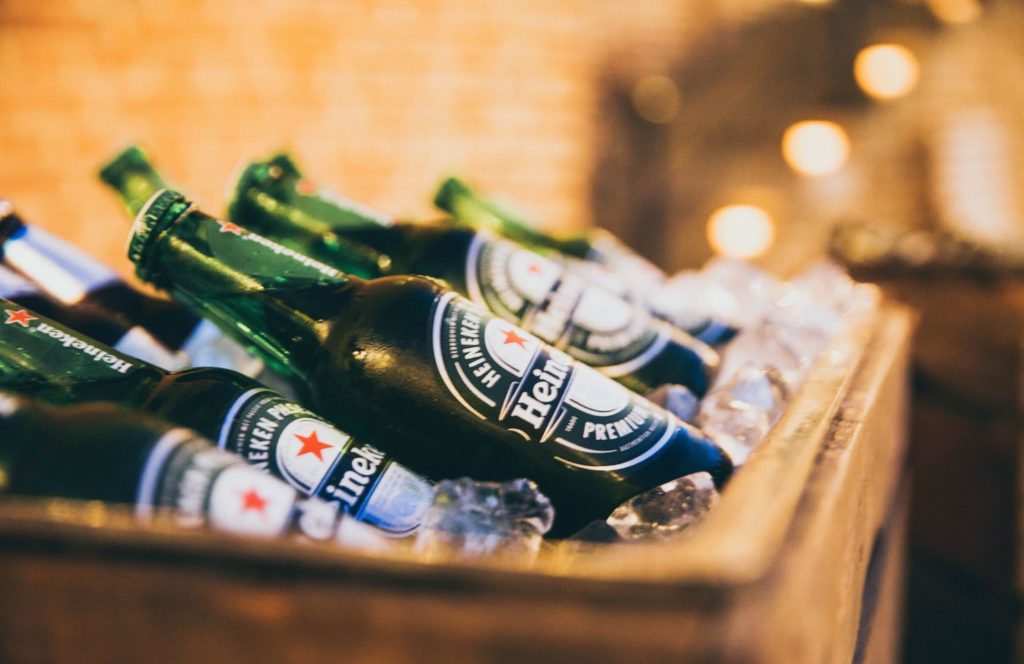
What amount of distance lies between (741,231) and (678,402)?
305 centimetres

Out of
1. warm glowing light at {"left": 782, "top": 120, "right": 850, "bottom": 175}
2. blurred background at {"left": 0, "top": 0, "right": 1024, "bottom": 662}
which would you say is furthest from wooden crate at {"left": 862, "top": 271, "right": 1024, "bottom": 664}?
warm glowing light at {"left": 782, "top": 120, "right": 850, "bottom": 175}

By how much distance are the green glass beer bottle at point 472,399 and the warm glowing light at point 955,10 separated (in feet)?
12.7

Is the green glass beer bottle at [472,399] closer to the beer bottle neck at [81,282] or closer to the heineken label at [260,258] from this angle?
the heineken label at [260,258]

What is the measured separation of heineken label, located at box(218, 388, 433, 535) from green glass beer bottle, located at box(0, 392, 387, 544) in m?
0.09

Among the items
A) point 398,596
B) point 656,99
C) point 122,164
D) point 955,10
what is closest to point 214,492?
point 398,596

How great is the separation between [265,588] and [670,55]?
3.48 m

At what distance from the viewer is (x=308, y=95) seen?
2.79m

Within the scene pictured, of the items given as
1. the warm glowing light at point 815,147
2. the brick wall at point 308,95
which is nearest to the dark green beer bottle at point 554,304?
the brick wall at point 308,95

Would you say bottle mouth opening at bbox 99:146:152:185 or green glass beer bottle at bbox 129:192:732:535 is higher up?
bottle mouth opening at bbox 99:146:152:185

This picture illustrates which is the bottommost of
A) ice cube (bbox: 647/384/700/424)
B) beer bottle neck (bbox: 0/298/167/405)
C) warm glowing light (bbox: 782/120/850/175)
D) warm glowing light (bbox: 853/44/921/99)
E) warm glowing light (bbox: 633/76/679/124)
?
beer bottle neck (bbox: 0/298/167/405)

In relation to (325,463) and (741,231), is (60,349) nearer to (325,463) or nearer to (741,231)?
(325,463)

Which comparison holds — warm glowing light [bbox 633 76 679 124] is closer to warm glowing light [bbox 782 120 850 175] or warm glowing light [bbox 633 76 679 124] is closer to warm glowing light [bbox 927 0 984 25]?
warm glowing light [bbox 782 120 850 175]

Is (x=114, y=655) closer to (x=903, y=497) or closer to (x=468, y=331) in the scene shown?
(x=468, y=331)

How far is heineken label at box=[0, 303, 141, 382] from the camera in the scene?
0.58 metres
